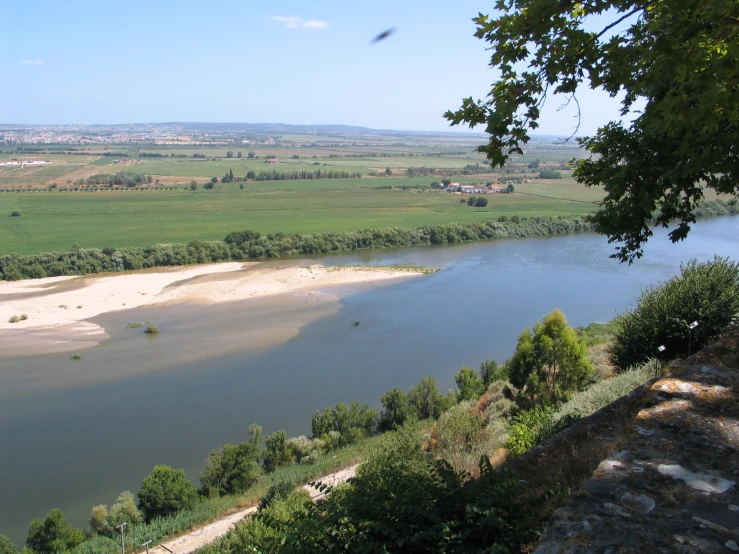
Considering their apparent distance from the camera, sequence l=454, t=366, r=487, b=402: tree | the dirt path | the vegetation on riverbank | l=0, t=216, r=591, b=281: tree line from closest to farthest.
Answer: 1. the vegetation on riverbank
2. the dirt path
3. l=454, t=366, r=487, b=402: tree
4. l=0, t=216, r=591, b=281: tree line

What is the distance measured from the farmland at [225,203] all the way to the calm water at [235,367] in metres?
17.1

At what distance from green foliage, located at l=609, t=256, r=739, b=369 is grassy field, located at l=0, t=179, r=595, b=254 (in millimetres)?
34486

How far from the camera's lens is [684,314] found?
8.45 metres

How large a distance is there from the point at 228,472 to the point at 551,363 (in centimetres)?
755

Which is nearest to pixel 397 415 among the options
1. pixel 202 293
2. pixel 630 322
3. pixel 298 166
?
pixel 630 322

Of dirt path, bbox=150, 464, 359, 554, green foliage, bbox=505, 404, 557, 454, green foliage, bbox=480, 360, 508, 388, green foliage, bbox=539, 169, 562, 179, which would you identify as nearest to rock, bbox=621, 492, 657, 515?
green foliage, bbox=505, 404, 557, 454

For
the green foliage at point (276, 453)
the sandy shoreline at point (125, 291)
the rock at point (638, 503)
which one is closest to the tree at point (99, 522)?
the green foliage at point (276, 453)

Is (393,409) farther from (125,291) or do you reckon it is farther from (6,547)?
(125,291)

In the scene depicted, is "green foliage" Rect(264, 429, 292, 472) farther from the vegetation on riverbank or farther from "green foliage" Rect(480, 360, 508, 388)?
"green foliage" Rect(480, 360, 508, 388)

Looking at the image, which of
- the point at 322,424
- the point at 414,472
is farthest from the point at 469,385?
the point at 414,472

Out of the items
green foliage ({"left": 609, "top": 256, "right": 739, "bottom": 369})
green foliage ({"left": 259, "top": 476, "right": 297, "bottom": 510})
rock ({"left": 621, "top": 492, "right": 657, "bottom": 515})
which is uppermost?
rock ({"left": 621, "top": 492, "right": 657, "bottom": 515})

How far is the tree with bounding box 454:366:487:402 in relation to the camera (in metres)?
15.8

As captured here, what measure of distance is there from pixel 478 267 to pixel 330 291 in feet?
31.4

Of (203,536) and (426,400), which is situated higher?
(426,400)
